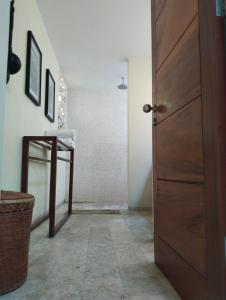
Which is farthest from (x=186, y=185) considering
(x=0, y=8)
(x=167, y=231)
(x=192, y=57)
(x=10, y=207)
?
(x=0, y=8)

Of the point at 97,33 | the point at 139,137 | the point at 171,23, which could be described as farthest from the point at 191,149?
the point at 139,137

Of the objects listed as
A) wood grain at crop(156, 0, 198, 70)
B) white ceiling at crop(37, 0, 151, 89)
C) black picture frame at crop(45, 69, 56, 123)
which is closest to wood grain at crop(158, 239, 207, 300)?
wood grain at crop(156, 0, 198, 70)

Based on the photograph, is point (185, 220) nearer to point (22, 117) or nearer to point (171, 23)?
point (171, 23)

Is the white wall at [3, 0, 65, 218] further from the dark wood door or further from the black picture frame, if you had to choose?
the dark wood door

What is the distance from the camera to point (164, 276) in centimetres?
121

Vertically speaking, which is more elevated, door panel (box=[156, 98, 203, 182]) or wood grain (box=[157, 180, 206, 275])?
door panel (box=[156, 98, 203, 182])

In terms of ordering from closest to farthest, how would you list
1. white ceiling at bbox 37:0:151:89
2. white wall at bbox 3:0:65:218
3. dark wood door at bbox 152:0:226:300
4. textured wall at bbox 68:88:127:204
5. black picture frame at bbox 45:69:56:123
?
dark wood door at bbox 152:0:226:300 < white wall at bbox 3:0:65:218 < white ceiling at bbox 37:0:151:89 < black picture frame at bbox 45:69:56:123 < textured wall at bbox 68:88:127:204

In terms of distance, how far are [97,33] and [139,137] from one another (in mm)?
1424

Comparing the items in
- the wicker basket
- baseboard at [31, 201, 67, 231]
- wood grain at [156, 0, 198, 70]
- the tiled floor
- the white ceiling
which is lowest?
the tiled floor

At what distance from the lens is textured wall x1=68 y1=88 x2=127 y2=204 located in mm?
4508

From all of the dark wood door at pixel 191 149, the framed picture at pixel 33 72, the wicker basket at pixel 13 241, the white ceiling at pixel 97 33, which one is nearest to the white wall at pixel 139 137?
the white ceiling at pixel 97 33

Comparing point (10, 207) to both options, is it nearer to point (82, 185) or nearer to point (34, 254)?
point (34, 254)

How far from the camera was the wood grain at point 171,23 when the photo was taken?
95 centimetres

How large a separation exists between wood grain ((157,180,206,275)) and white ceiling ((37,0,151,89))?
203cm
